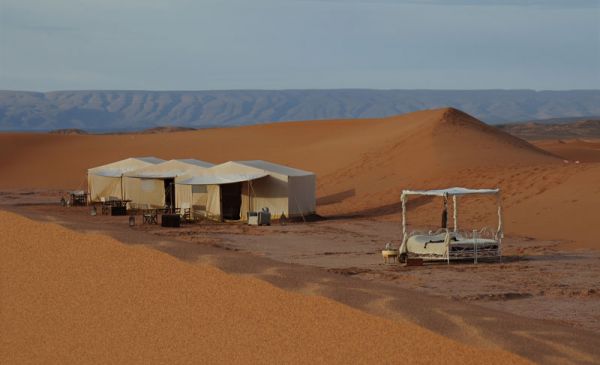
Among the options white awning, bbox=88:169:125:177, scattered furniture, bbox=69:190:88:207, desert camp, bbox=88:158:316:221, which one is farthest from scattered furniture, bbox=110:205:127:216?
scattered furniture, bbox=69:190:88:207

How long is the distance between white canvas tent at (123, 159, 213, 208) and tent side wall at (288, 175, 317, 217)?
4.44 m

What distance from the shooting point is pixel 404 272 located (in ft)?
67.8

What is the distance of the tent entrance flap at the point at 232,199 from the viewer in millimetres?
35469

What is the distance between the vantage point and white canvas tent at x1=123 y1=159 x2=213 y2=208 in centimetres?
3859

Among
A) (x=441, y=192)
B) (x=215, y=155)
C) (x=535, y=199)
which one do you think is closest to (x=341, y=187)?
(x=535, y=199)

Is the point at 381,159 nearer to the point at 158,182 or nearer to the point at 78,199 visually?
the point at 158,182

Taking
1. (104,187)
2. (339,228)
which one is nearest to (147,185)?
(104,187)

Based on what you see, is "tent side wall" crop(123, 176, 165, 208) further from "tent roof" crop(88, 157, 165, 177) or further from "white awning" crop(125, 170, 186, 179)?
"tent roof" crop(88, 157, 165, 177)

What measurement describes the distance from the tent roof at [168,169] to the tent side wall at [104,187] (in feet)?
9.20

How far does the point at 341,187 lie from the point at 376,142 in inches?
380

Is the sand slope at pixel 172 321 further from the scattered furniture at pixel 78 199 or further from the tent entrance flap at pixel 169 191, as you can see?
the scattered furniture at pixel 78 199

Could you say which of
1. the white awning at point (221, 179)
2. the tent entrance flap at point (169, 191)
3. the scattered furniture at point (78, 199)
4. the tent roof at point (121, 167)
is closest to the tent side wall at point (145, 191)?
the tent entrance flap at point (169, 191)

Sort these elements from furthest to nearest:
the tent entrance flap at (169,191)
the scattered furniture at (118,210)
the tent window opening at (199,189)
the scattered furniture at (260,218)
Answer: the tent entrance flap at (169,191) → the scattered furniture at (118,210) → the tent window opening at (199,189) → the scattered furniture at (260,218)

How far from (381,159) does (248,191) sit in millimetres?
15913
